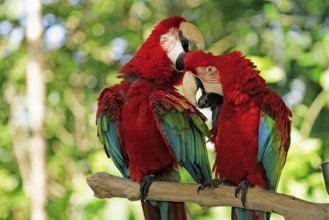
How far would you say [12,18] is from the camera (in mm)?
2994

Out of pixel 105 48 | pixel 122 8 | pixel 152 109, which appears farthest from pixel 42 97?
pixel 152 109

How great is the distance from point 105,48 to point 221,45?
→ 1.96ft

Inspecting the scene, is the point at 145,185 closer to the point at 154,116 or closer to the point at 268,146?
the point at 154,116

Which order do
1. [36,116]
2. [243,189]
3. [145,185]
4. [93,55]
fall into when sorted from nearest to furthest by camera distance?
[243,189], [145,185], [36,116], [93,55]

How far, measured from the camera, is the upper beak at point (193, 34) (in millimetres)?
1326

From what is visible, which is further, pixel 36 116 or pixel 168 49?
pixel 36 116

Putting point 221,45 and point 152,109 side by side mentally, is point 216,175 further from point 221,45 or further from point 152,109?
point 221,45

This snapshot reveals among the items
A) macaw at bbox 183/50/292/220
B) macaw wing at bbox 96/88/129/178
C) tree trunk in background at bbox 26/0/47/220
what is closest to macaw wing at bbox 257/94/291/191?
macaw at bbox 183/50/292/220

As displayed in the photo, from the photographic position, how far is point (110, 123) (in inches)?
53.1

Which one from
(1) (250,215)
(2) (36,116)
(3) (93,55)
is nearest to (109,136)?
(1) (250,215)

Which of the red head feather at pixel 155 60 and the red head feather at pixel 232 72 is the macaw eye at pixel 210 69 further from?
the red head feather at pixel 155 60

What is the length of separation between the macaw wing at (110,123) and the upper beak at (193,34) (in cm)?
21

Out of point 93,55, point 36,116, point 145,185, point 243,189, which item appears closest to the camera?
point 243,189

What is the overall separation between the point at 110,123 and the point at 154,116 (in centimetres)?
13
